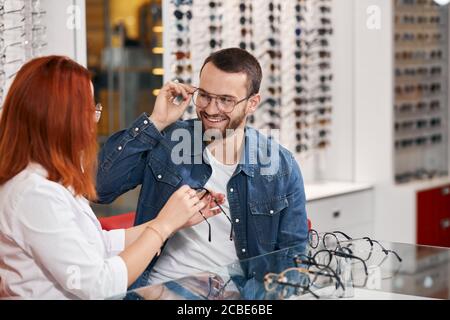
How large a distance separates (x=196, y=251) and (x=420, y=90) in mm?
3993

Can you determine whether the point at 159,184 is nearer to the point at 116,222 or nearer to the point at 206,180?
the point at 206,180

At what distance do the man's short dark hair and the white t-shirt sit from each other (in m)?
0.49

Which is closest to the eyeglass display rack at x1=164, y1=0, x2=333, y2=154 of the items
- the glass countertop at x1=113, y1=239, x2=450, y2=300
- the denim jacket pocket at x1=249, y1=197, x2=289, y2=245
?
the denim jacket pocket at x1=249, y1=197, x2=289, y2=245

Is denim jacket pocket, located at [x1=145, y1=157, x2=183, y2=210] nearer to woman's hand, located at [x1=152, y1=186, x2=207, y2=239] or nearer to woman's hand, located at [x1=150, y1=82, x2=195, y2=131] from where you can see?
woman's hand, located at [x1=150, y1=82, x2=195, y2=131]

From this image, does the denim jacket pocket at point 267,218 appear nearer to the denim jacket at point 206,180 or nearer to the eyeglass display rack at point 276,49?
the denim jacket at point 206,180

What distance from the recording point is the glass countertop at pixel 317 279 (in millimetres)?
2328

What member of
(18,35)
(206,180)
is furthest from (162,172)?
(18,35)

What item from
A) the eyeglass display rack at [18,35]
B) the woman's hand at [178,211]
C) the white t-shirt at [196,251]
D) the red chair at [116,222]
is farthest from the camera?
the eyeglass display rack at [18,35]

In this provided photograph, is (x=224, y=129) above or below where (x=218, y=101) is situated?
below

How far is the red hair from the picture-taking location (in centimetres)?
230

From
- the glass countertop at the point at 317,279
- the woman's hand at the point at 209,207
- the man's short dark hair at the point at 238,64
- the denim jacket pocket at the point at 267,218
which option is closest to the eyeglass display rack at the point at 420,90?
the man's short dark hair at the point at 238,64

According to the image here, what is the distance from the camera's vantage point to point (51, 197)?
225cm

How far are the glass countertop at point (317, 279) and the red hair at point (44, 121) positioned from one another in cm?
45
